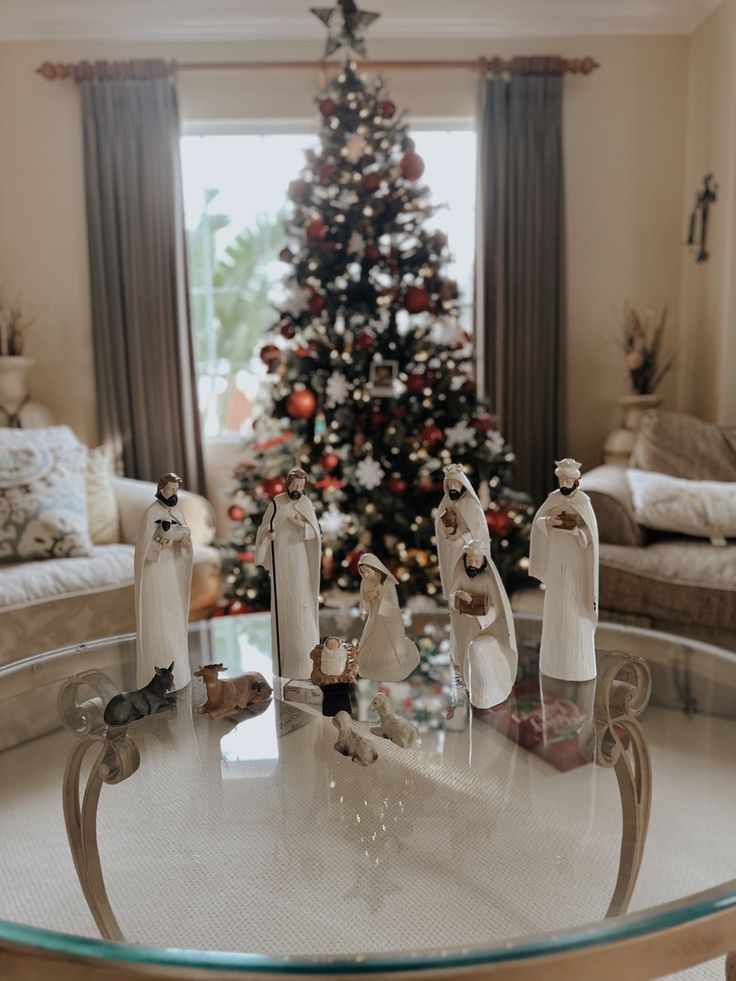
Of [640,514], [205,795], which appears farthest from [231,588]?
[205,795]

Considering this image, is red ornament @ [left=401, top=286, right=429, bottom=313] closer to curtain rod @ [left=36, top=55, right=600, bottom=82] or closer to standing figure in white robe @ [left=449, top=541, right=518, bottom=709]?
curtain rod @ [left=36, top=55, right=600, bottom=82]

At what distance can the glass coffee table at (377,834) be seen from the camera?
0.85m

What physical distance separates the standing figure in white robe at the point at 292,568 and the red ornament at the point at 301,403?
1.73 m

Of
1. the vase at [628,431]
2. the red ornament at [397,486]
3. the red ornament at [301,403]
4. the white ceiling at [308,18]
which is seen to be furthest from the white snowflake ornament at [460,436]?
the white ceiling at [308,18]

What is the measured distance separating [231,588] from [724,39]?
11.1 ft

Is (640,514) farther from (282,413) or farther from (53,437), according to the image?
(53,437)

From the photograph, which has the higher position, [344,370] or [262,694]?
[344,370]

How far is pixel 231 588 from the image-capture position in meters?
3.31

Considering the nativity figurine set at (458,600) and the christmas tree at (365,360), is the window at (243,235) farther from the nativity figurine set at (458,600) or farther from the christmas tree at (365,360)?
the nativity figurine set at (458,600)

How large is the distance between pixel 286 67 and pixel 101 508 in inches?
93.8

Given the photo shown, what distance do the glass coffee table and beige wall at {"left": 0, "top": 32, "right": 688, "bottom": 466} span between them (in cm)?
292

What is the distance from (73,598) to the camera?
260 cm

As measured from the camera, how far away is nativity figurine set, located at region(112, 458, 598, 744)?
4.56ft

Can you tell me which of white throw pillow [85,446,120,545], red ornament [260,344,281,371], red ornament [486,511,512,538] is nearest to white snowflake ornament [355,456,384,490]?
red ornament [486,511,512,538]
